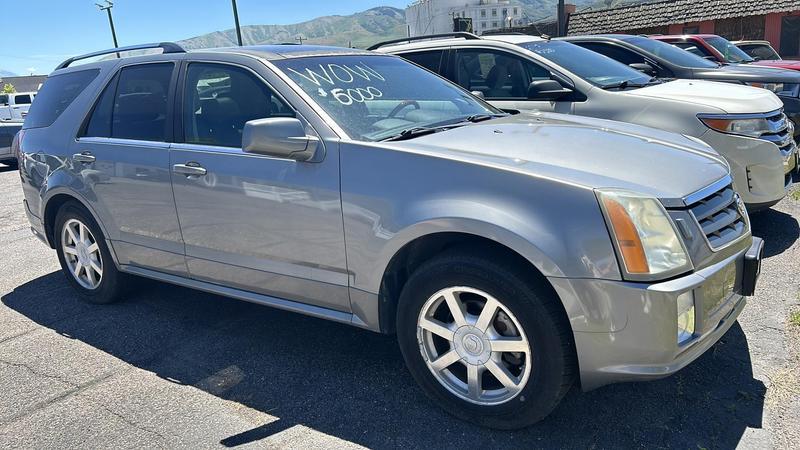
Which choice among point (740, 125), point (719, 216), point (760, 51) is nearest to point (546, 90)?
point (740, 125)

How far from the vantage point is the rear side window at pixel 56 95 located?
4.51 m

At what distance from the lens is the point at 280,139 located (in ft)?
9.86

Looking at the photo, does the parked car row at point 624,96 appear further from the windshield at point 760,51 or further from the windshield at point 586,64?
the windshield at point 760,51

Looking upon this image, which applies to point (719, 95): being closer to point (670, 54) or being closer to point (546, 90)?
point (546, 90)

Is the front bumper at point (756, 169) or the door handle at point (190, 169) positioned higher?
the door handle at point (190, 169)

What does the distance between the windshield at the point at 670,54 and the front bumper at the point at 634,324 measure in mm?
6240

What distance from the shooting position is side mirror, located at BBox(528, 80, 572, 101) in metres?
5.42

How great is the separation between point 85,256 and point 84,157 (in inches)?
31.1

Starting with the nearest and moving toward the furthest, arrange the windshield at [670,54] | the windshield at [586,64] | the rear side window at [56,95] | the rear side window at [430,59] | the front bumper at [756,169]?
1. the rear side window at [56,95]
2. the front bumper at [756,169]
3. the windshield at [586,64]
4. the rear side window at [430,59]
5. the windshield at [670,54]

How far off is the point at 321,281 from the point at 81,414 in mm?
1380

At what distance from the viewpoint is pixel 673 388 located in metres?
2.99

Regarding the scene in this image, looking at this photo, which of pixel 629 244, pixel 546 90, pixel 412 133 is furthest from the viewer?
pixel 546 90

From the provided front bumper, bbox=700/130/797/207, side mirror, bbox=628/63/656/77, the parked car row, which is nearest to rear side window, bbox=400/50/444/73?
the parked car row

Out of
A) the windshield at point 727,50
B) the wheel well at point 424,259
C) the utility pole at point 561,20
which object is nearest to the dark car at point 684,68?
the windshield at point 727,50
